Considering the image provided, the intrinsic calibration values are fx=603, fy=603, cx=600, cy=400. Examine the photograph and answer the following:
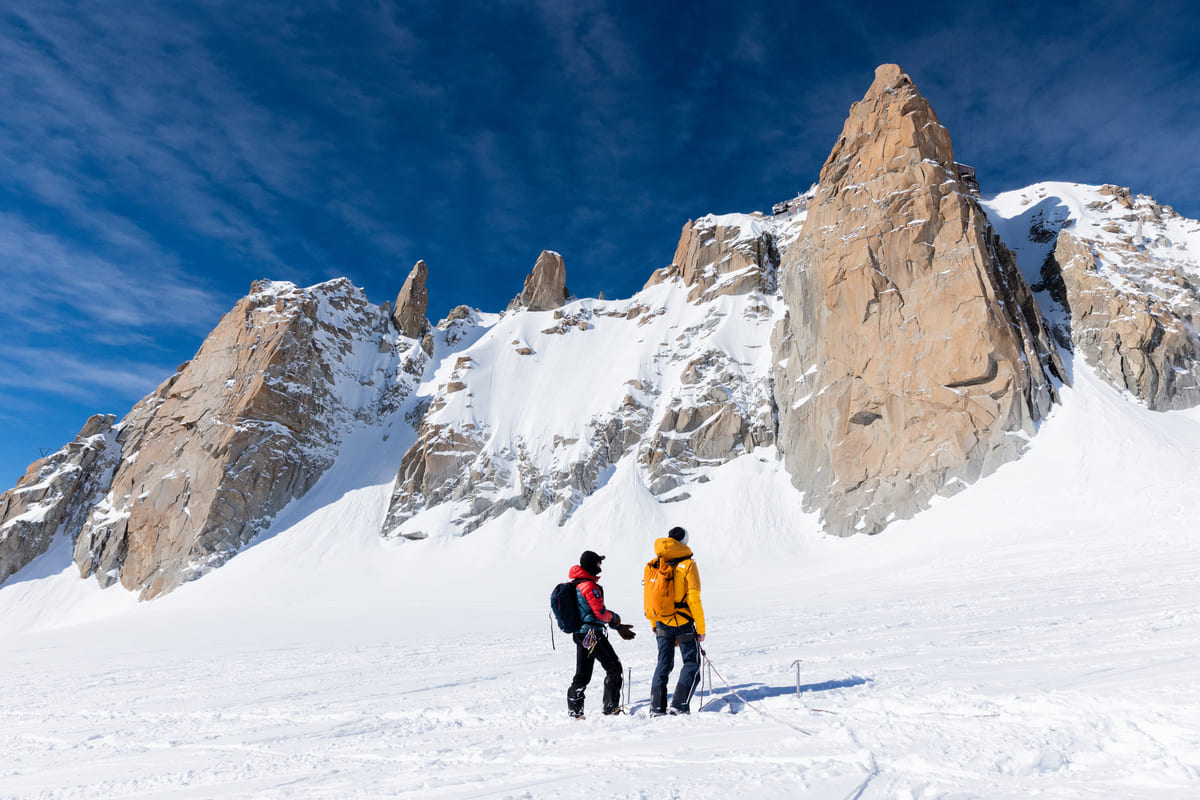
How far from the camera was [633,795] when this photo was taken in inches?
151

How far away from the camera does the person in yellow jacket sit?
6055 millimetres

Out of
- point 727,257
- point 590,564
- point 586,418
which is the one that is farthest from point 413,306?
point 590,564

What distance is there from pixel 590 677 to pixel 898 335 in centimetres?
4066

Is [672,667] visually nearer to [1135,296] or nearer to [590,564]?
[590,564]

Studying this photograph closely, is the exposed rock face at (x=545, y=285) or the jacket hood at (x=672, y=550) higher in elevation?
the exposed rock face at (x=545, y=285)

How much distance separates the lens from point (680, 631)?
6285mm

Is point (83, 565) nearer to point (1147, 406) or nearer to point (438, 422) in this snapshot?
point (438, 422)

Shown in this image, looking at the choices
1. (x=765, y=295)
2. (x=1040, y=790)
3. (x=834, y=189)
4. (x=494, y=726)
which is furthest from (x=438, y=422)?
(x=1040, y=790)

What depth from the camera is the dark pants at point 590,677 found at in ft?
20.5

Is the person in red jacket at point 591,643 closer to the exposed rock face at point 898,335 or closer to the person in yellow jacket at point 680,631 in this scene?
the person in yellow jacket at point 680,631

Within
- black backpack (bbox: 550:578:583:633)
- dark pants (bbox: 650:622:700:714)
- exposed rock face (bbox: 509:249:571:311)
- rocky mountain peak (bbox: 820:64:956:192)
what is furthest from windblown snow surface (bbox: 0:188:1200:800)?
exposed rock face (bbox: 509:249:571:311)

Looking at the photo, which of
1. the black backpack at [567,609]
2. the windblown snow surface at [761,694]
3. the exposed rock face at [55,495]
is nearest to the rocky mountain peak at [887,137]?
the windblown snow surface at [761,694]

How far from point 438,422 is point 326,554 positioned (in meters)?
15.2

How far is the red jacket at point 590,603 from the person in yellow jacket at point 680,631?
17.7 inches
